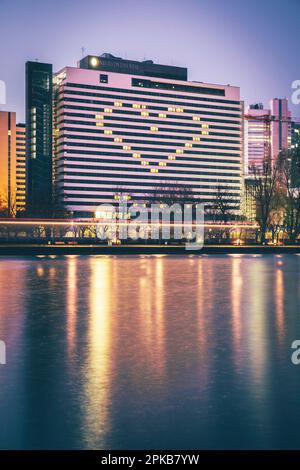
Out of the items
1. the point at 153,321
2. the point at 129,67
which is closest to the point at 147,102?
the point at 129,67

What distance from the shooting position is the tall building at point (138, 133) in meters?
162

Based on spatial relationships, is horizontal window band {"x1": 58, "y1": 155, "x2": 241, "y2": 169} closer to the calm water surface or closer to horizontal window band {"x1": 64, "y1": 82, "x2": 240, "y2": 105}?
horizontal window band {"x1": 64, "y1": 82, "x2": 240, "y2": 105}

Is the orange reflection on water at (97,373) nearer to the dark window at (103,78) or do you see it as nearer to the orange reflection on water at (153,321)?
the orange reflection on water at (153,321)

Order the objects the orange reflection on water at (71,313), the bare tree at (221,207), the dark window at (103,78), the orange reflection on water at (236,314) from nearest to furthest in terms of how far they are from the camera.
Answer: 1. the orange reflection on water at (236,314)
2. the orange reflection on water at (71,313)
3. the bare tree at (221,207)
4. the dark window at (103,78)

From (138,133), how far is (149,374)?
555ft

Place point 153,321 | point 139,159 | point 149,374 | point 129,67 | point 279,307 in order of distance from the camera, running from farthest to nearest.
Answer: point 139,159 → point 129,67 → point 279,307 → point 153,321 → point 149,374

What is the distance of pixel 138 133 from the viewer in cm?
17275

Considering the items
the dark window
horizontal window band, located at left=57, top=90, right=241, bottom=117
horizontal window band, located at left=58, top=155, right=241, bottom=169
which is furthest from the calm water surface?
the dark window

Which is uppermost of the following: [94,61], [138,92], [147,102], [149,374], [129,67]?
[94,61]

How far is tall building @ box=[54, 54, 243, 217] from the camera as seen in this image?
161750mm

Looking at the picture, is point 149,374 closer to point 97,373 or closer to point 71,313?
point 97,373

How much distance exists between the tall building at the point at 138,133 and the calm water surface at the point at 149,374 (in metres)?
137

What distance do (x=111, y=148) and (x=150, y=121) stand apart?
652 inches

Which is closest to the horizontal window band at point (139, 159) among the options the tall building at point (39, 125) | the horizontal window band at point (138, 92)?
the tall building at point (39, 125)
